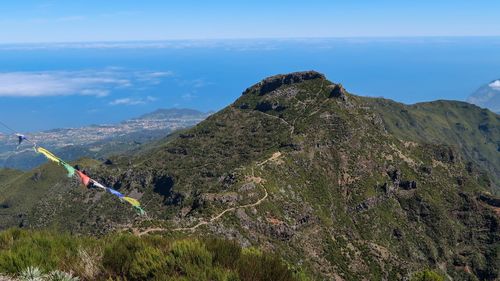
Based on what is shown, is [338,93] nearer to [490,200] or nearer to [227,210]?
[490,200]

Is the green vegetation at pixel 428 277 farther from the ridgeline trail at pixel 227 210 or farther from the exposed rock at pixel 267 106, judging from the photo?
the exposed rock at pixel 267 106

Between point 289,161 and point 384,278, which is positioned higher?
point 289,161

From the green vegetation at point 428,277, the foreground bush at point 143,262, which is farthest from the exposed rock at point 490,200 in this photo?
the foreground bush at point 143,262

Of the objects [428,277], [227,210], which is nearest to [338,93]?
[227,210]

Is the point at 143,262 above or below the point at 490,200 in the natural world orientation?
above

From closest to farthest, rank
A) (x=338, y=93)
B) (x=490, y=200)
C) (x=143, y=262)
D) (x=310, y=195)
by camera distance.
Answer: (x=143, y=262) < (x=310, y=195) < (x=490, y=200) < (x=338, y=93)

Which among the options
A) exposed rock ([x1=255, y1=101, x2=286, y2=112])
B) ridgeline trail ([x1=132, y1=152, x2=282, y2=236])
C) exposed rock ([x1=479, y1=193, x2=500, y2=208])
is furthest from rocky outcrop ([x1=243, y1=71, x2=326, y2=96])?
exposed rock ([x1=479, y1=193, x2=500, y2=208])

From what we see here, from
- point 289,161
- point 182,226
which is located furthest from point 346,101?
point 182,226

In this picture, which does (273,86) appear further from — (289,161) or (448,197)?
(448,197)
